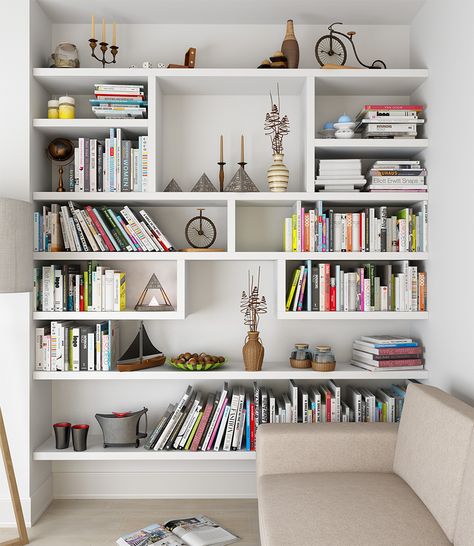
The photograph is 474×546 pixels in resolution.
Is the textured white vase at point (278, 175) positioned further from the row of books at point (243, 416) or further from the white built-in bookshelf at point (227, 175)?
the row of books at point (243, 416)

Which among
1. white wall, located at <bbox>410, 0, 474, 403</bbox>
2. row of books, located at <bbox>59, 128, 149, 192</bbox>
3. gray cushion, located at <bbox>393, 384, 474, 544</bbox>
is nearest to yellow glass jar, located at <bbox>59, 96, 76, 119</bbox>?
row of books, located at <bbox>59, 128, 149, 192</bbox>

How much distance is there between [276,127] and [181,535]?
2213 mm

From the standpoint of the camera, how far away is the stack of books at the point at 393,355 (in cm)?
288

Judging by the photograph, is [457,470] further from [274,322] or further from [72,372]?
[72,372]

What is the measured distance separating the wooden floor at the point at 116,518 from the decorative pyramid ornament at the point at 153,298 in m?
1.11

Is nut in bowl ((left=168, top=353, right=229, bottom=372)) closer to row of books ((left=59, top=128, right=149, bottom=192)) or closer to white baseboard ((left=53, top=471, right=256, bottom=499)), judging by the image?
white baseboard ((left=53, top=471, right=256, bottom=499))

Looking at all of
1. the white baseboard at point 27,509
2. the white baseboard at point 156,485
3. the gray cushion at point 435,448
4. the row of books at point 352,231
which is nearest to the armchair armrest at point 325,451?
Answer: the gray cushion at point 435,448

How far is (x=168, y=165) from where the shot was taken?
3201 mm

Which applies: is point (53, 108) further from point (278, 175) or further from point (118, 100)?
point (278, 175)

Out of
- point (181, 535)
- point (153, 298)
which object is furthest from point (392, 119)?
point (181, 535)

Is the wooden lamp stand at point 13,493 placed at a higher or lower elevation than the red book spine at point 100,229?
lower

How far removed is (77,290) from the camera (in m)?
2.91

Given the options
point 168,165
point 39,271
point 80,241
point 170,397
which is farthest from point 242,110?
point 170,397

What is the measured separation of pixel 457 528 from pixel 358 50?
256 centimetres
